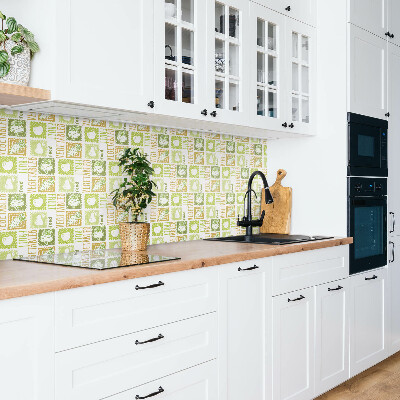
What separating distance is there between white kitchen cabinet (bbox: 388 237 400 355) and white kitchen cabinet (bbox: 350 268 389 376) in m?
0.08

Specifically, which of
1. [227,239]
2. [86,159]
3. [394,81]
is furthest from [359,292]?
[86,159]

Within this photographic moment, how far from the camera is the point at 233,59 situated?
296 cm

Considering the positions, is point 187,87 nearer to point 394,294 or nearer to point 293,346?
point 293,346

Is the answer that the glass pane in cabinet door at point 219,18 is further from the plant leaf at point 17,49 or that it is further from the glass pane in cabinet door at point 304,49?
the plant leaf at point 17,49

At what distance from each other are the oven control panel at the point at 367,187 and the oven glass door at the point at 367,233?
0.12ft

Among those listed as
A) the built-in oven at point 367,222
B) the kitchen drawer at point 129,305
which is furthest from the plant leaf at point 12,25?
the built-in oven at point 367,222

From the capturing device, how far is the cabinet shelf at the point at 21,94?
6.52 feet

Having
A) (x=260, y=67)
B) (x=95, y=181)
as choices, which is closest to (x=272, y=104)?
(x=260, y=67)

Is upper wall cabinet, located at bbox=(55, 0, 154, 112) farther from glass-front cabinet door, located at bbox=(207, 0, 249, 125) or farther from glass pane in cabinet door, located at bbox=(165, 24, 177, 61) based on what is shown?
glass-front cabinet door, located at bbox=(207, 0, 249, 125)

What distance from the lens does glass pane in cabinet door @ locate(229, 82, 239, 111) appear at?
115 inches

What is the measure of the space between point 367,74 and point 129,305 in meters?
2.38

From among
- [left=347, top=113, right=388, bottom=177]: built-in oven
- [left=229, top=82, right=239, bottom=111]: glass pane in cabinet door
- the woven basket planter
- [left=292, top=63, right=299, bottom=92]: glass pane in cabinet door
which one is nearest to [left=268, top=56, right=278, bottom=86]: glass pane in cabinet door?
[left=292, top=63, right=299, bottom=92]: glass pane in cabinet door

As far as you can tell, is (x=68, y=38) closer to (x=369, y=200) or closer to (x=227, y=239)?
(x=227, y=239)

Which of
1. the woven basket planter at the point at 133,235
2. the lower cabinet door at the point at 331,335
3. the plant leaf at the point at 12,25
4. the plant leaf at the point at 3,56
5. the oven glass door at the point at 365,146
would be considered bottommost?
the lower cabinet door at the point at 331,335
